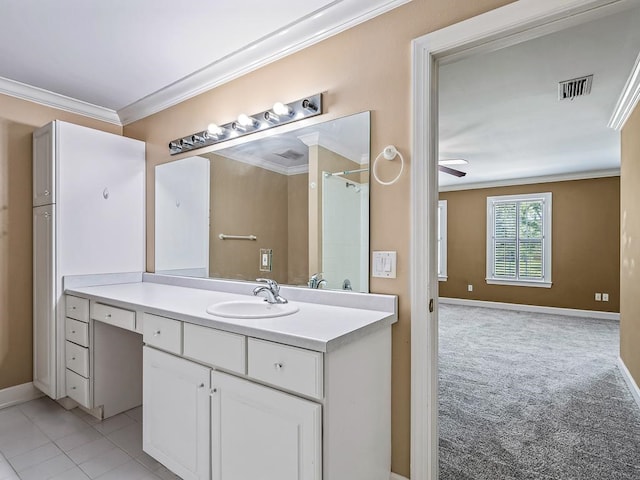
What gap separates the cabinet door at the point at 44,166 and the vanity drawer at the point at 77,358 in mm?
1023

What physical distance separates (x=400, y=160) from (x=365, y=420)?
1143 mm

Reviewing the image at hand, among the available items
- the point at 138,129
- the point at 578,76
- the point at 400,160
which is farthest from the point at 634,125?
the point at 138,129

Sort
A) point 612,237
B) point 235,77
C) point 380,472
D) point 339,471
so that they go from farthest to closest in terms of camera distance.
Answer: point 612,237 < point 235,77 < point 380,472 < point 339,471

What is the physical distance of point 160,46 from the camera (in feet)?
7.01

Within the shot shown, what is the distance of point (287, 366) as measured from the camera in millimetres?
1296

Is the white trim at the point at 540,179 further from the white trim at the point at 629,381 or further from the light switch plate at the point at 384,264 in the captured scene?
the light switch plate at the point at 384,264

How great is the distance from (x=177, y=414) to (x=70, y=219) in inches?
68.0

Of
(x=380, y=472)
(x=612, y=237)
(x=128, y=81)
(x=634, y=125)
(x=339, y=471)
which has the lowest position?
(x=380, y=472)

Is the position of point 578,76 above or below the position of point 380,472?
above

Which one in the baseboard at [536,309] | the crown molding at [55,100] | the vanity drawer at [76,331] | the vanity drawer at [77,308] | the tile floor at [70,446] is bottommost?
the baseboard at [536,309]

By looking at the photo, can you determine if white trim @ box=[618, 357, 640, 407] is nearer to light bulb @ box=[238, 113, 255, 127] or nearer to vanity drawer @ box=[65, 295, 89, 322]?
light bulb @ box=[238, 113, 255, 127]

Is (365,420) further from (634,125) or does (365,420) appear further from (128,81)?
(634,125)

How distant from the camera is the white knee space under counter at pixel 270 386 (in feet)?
4.13

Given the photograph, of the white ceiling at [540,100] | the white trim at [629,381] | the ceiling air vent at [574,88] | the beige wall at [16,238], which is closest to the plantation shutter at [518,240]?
the white ceiling at [540,100]
